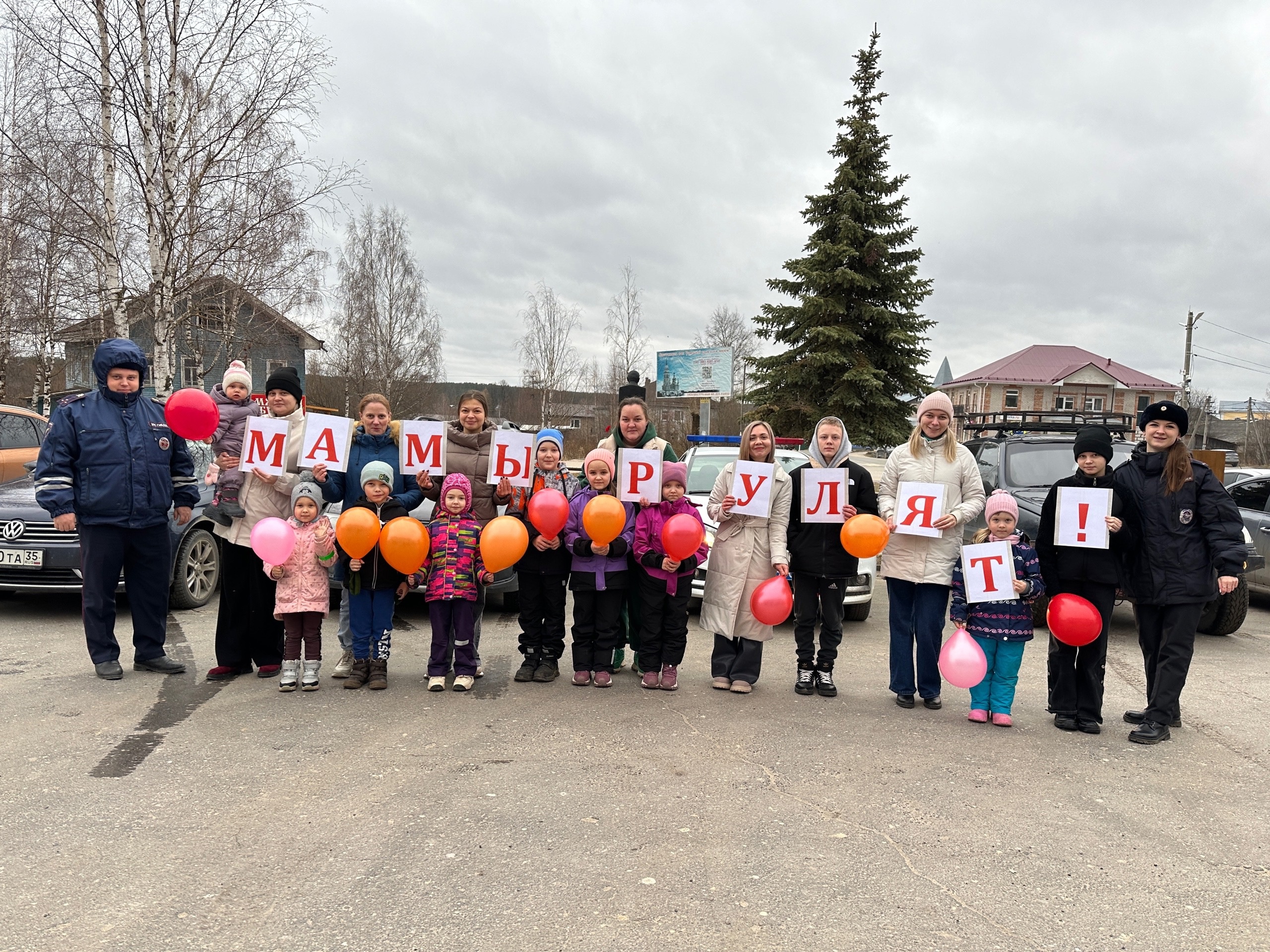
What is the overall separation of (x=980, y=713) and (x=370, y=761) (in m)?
3.54

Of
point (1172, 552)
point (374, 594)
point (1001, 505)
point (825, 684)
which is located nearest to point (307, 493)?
point (374, 594)

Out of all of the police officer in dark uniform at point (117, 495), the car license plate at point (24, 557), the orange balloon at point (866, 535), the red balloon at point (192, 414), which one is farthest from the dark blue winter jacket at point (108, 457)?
the orange balloon at point (866, 535)

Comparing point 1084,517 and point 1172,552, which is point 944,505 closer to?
point 1084,517

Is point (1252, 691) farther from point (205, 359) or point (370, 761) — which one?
point (205, 359)

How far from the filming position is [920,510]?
16.7 feet

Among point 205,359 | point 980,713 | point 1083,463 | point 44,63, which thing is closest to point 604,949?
point 980,713

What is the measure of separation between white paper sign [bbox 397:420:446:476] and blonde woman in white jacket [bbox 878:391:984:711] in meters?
2.90

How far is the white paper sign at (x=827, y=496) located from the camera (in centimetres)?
532

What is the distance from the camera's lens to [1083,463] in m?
4.87

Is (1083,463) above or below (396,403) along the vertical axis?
below

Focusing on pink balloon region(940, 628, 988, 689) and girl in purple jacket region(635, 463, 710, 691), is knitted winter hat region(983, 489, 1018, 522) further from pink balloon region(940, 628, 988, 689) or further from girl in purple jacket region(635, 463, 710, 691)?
girl in purple jacket region(635, 463, 710, 691)

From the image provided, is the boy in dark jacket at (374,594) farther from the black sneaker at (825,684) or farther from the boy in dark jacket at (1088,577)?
the boy in dark jacket at (1088,577)

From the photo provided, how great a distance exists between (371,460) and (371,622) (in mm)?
1071

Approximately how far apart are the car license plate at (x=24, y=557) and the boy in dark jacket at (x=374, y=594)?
3.32 metres
